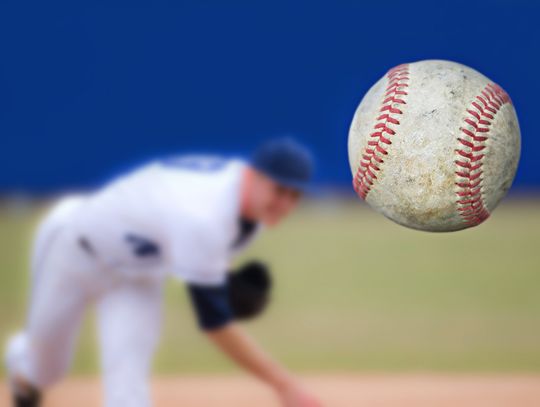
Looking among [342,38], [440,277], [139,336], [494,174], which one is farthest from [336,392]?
[342,38]

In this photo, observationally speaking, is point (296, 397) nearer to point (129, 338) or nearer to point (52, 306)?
point (129, 338)

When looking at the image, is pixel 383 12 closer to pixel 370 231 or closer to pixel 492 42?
pixel 492 42

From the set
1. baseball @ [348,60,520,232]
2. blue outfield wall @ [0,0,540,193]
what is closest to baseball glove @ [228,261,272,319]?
baseball @ [348,60,520,232]

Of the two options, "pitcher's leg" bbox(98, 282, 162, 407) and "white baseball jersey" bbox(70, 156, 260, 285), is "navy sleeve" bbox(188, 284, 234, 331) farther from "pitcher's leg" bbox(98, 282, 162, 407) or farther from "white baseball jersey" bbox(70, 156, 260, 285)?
"pitcher's leg" bbox(98, 282, 162, 407)

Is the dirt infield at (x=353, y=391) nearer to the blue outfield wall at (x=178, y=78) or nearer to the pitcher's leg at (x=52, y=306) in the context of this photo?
the pitcher's leg at (x=52, y=306)

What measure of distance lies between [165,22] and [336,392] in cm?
834

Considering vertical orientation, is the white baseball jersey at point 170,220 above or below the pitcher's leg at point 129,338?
above

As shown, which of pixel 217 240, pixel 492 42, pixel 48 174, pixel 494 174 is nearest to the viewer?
pixel 494 174

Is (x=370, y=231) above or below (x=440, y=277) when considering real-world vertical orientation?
above

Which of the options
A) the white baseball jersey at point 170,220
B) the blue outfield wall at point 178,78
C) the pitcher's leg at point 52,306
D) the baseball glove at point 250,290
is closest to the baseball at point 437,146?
the white baseball jersey at point 170,220

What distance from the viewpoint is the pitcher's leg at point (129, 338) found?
2.55 m

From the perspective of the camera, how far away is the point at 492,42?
1055cm

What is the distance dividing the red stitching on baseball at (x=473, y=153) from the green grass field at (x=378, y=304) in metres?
2.67

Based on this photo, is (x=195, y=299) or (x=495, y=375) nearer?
(x=195, y=299)
